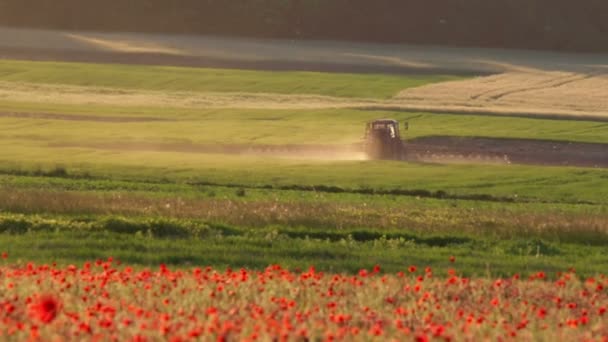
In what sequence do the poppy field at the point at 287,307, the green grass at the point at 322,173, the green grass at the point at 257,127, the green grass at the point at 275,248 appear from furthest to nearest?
the green grass at the point at 257,127 < the green grass at the point at 322,173 < the green grass at the point at 275,248 < the poppy field at the point at 287,307

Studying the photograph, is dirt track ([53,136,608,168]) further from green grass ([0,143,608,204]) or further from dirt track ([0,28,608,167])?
green grass ([0,143,608,204])

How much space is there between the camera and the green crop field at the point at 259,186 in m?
17.4

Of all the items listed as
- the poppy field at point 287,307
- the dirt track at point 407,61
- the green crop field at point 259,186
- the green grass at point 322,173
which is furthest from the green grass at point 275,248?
the dirt track at point 407,61

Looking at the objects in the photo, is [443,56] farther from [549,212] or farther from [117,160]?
[549,212]

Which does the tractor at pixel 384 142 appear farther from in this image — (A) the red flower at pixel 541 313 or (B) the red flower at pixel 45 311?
(B) the red flower at pixel 45 311

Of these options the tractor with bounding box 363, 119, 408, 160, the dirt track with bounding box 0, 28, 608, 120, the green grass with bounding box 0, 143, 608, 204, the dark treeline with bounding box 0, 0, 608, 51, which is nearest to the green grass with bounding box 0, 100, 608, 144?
the tractor with bounding box 363, 119, 408, 160

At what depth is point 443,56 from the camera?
8131 centimetres

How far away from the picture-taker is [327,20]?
90438 millimetres

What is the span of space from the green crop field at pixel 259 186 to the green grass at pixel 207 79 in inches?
6.5

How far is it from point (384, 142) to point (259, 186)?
35.3ft

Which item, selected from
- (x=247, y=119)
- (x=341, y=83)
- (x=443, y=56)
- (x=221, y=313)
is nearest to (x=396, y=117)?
(x=247, y=119)

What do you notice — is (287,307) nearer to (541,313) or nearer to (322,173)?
(541,313)

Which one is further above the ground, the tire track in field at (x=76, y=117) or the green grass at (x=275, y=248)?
the tire track in field at (x=76, y=117)

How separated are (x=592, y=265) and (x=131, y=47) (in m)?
63.8
